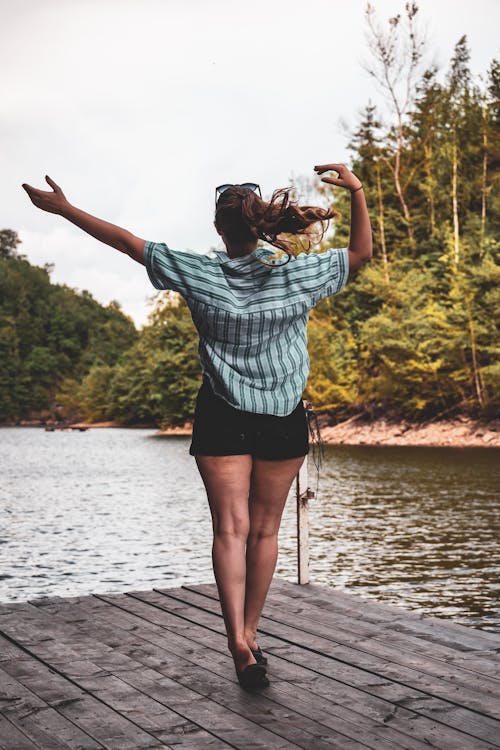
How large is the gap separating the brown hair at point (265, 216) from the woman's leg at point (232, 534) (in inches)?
30.0

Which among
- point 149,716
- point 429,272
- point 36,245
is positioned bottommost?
point 149,716

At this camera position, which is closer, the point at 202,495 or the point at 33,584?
the point at 33,584

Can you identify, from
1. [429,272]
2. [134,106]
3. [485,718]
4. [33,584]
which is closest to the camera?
[485,718]

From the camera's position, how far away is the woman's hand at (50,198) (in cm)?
312

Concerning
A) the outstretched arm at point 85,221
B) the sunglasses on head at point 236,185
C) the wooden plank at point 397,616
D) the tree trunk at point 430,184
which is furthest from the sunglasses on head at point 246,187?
the tree trunk at point 430,184

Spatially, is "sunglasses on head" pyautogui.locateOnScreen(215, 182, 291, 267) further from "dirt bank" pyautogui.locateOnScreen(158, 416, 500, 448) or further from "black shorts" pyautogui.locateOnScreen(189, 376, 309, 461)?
"dirt bank" pyautogui.locateOnScreen(158, 416, 500, 448)

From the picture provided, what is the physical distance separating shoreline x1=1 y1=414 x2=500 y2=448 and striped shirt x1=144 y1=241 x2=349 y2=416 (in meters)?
31.6

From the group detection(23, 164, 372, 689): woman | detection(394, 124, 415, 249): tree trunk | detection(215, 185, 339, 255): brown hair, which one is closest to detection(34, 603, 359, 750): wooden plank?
detection(23, 164, 372, 689): woman

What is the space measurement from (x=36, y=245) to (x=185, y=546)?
140303mm

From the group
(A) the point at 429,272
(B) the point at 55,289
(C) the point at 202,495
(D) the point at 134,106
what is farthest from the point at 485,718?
(B) the point at 55,289

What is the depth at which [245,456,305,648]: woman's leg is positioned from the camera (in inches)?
131

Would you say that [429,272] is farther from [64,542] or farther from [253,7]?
[64,542]

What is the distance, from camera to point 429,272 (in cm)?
3972

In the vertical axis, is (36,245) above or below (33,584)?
above
